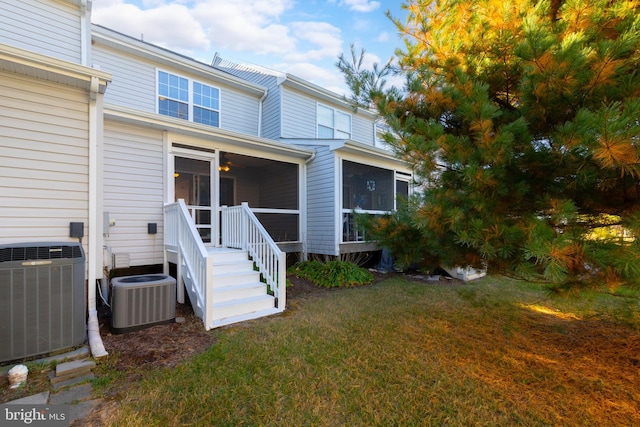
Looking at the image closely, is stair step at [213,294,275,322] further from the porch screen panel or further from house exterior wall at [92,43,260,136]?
house exterior wall at [92,43,260,136]

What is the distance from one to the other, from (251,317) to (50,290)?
222 cm

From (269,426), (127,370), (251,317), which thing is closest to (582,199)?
(269,426)

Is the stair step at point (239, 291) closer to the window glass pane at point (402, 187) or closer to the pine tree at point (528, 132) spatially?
the pine tree at point (528, 132)

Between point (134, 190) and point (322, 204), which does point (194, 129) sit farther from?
point (322, 204)

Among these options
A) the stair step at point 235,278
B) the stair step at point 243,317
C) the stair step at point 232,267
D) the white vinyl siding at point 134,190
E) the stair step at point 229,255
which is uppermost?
the white vinyl siding at point 134,190

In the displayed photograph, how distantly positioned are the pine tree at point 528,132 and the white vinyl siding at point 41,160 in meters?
3.60

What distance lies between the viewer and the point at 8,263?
2676 mm

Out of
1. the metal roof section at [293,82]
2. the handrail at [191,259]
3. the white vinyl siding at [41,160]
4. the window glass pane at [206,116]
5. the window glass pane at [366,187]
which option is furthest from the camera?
the metal roof section at [293,82]

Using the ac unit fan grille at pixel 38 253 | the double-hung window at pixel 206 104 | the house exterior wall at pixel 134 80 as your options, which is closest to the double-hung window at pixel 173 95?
the house exterior wall at pixel 134 80

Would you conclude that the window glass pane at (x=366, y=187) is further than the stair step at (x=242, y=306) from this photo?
Yes

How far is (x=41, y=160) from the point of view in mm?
3459

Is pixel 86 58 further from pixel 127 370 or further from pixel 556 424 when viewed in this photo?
pixel 556 424

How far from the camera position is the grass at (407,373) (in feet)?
7.08

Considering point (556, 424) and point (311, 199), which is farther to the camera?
point (311, 199)
